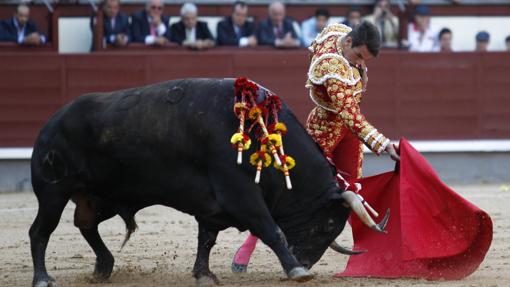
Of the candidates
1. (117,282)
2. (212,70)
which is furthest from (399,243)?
(212,70)

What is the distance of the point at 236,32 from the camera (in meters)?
9.66

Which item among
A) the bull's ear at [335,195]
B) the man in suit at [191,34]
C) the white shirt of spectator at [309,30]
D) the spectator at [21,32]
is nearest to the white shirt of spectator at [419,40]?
the white shirt of spectator at [309,30]

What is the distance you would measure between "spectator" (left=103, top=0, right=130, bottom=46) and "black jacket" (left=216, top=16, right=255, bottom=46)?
2.71ft

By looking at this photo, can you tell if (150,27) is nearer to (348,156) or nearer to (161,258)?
(161,258)

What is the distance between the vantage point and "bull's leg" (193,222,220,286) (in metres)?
4.73

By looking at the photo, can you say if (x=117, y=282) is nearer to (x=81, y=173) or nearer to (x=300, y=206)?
(x=81, y=173)

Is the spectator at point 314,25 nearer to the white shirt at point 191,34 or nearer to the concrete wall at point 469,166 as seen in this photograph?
the white shirt at point 191,34

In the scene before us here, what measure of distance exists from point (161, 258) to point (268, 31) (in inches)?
171

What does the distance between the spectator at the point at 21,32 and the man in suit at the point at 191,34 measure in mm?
1158

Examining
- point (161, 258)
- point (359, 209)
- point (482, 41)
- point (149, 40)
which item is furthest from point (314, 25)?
point (359, 209)

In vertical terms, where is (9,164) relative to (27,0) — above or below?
below

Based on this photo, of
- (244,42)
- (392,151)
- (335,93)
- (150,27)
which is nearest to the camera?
(335,93)

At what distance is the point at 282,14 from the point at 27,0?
228cm

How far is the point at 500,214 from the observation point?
23.8 feet
